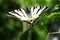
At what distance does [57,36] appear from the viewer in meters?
1.05

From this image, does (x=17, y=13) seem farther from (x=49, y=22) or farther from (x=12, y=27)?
(x=12, y=27)

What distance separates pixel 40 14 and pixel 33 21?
0.03m

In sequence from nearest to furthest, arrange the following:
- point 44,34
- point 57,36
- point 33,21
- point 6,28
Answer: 1. point 33,21
2. point 44,34
3. point 57,36
4. point 6,28

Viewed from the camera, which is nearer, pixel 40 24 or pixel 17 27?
pixel 40 24

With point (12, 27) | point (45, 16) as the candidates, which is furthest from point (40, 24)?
point (12, 27)

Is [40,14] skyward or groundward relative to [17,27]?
skyward

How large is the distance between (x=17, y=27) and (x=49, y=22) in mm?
1368

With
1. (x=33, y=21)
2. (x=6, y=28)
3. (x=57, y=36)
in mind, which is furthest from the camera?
(x=6, y=28)

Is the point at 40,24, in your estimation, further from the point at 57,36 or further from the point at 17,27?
the point at 17,27

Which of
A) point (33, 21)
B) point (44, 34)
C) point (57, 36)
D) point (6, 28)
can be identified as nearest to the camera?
point (33, 21)

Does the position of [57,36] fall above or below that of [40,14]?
below

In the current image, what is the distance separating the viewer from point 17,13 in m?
0.69

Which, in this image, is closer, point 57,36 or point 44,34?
point 44,34

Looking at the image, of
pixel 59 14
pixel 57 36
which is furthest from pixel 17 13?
pixel 57 36
